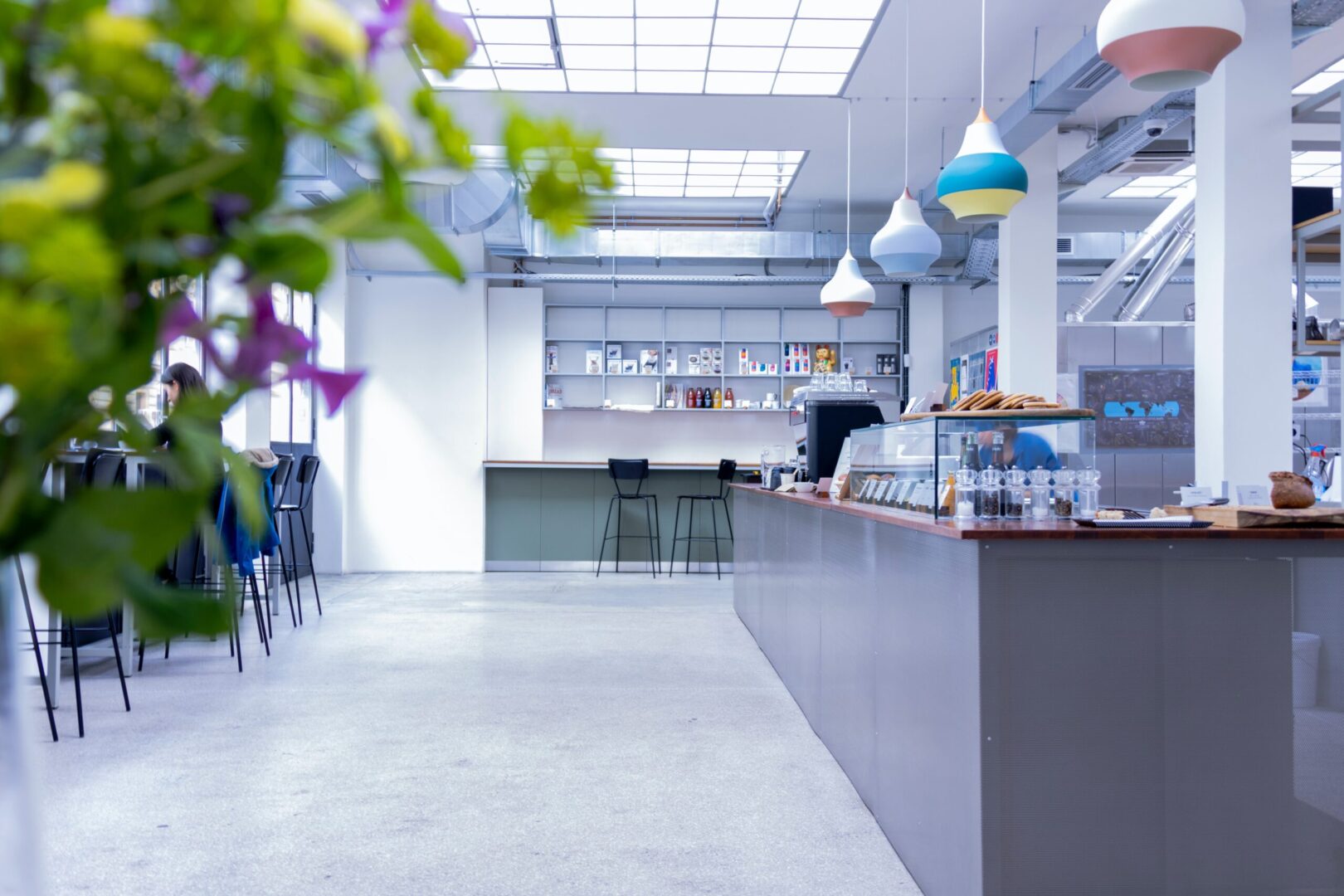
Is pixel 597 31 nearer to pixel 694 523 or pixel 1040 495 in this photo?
pixel 1040 495

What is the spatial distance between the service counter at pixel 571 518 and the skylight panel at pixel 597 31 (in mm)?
4302

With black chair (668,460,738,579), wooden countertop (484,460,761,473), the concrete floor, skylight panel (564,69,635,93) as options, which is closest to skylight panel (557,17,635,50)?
skylight panel (564,69,635,93)

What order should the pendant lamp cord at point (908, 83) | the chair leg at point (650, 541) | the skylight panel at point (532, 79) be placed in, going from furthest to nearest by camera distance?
the chair leg at point (650, 541) < the skylight panel at point (532, 79) < the pendant lamp cord at point (908, 83)

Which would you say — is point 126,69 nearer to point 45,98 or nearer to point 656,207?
point 45,98

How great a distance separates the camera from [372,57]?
1.27ft

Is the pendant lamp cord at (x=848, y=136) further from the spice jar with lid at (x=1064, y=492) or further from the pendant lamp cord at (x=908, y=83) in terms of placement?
the spice jar with lid at (x=1064, y=492)

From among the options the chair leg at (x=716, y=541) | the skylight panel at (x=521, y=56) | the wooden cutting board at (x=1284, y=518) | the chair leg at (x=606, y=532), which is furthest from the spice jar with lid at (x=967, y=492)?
the chair leg at (x=606, y=532)

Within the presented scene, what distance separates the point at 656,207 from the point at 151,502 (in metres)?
10.4

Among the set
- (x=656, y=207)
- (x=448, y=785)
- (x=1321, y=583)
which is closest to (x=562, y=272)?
(x=656, y=207)

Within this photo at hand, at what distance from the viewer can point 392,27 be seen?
1.28ft

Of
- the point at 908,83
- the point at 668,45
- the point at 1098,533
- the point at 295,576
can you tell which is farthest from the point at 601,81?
the point at 1098,533

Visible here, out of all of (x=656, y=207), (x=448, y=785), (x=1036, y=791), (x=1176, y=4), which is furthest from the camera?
(x=656, y=207)

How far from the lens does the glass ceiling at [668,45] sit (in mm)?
5637

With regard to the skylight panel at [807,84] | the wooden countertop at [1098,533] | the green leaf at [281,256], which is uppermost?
the skylight panel at [807,84]
